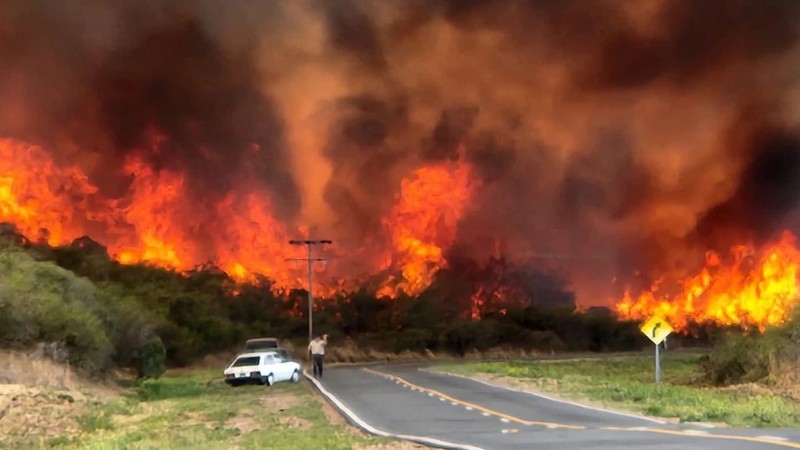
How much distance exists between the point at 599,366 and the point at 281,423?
29.5 meters

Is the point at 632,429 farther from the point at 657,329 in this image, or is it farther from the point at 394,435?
the point at 657,329

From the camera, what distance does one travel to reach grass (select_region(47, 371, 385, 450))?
1420 cm

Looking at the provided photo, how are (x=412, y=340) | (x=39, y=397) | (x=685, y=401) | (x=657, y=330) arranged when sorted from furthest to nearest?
(x=412, y=340) → (x=657, y=330) → (x=39, y=397) → (x=685, y=401)

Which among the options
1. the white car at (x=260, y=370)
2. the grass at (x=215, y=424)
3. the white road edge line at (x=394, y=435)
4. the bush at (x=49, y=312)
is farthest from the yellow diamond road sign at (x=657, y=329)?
the bush at (x=49, y=312)

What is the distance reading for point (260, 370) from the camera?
101ft

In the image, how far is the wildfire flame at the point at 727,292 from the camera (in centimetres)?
4675

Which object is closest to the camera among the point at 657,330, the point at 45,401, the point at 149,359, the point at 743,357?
the point at 45,401

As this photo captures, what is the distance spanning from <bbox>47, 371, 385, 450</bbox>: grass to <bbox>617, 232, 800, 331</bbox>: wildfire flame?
2479cm

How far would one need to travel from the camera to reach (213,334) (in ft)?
174

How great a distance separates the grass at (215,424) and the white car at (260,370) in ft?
7.06

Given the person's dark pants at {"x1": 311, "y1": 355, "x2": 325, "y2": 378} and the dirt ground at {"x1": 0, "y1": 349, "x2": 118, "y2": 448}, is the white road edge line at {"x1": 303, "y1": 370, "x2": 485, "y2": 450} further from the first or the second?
the person's dark pants at {"x1": 311, "y1": 355, "x2": 325, "y2": 378}

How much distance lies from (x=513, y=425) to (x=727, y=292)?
45142 mm

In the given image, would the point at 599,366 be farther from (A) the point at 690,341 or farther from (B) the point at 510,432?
(B) the point at 510,432

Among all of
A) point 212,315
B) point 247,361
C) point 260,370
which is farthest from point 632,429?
point 212,315
